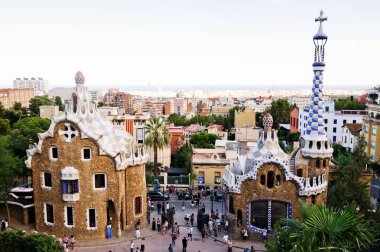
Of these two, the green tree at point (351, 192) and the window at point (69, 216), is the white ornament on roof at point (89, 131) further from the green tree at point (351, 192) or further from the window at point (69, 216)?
the green tree at point (351, 192)

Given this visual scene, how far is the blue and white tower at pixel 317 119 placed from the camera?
2970 cm

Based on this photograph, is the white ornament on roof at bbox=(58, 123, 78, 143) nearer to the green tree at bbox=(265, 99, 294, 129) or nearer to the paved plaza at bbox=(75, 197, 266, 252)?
the paved plaza at bbox=(75, 197, 266, 252)

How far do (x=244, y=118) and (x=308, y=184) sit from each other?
215 ft

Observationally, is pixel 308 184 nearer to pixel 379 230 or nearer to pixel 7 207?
pixel 379 230

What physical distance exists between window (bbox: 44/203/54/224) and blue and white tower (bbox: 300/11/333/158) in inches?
781

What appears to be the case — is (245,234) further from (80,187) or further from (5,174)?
(5,174)

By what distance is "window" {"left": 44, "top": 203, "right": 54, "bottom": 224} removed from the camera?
3023 centimetres

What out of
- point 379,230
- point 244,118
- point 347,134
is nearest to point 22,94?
point 244,118

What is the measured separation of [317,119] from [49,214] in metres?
21.9

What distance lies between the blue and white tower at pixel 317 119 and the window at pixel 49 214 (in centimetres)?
1984

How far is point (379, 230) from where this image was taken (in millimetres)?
20109

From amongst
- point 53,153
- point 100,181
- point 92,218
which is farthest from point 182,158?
point 53,153

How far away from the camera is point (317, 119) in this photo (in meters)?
30.3

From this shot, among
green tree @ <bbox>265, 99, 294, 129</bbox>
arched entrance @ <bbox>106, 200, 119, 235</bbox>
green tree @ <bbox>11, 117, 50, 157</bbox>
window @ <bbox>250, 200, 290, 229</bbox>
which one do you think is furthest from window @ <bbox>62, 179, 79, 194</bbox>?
green tree @ <bbox>265, 99, 294, 129</bbox>
